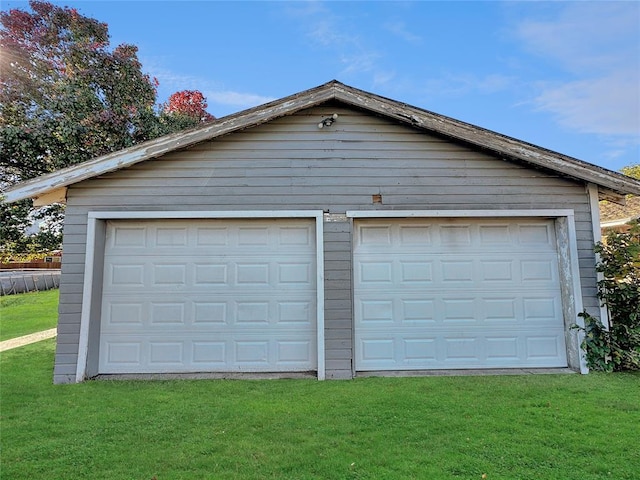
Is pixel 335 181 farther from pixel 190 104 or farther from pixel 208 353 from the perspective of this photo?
pixel 190 104

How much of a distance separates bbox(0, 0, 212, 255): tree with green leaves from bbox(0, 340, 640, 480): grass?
7.27 metres

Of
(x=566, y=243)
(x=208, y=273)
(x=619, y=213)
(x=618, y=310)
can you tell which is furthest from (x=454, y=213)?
(x=619, y=213)

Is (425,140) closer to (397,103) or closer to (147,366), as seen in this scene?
(397,103)

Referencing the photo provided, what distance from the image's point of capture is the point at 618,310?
17.1 feet

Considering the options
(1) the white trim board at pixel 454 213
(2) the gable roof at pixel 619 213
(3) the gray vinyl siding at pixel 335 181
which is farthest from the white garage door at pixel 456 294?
(2) the gable roof at pixel 619 213

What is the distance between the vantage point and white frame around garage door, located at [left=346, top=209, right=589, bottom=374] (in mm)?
5266

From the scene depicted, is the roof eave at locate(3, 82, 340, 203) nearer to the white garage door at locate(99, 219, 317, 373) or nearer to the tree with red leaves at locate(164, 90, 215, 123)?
the white garage door at locate(99, 219, 317, 373)

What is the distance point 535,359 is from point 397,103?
14.5ft

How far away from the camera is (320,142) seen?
17.9ft

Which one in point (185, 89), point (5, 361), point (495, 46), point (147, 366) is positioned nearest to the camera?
point (147, 366)

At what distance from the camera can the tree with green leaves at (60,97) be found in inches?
379

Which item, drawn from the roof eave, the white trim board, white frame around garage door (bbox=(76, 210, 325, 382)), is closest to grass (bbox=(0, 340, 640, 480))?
white frame around garage door (bbox=(76, 210, 325, 382))

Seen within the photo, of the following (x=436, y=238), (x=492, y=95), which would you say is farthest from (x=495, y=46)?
(x=436, y=238)

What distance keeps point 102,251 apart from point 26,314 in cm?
891
